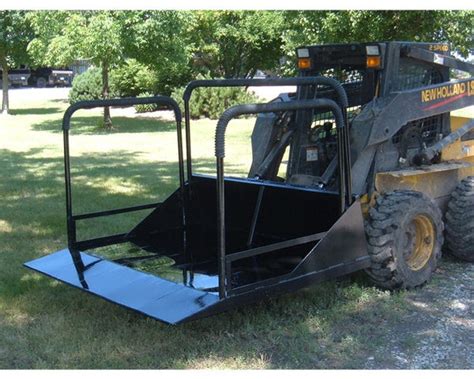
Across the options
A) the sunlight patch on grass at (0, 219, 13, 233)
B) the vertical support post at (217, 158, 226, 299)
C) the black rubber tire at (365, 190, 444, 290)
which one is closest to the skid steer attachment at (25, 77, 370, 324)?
the vertical support post at (217, 158, 226, 299)

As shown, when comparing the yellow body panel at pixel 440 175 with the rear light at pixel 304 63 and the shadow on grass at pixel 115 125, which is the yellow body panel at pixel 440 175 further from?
the shadow on grass at pixel 115 125

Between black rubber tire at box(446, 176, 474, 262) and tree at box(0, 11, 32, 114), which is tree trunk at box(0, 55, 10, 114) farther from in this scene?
black rubber tire at box(446, 176, 474, 262)

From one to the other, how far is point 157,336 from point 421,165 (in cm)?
256

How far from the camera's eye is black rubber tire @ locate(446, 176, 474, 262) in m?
5.30

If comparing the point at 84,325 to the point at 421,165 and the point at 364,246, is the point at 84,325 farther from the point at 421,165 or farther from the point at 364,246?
the point at 421,165

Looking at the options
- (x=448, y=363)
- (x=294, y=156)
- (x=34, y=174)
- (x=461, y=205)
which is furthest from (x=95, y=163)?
(x=448, y=363)

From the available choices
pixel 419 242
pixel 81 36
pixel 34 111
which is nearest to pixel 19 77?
pixel 34 111

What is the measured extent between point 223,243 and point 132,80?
22.2 m

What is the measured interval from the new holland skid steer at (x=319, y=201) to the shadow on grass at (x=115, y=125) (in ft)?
42.9

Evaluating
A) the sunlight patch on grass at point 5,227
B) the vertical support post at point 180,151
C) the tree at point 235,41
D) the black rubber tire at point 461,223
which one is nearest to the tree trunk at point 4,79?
the tree at point 235,41

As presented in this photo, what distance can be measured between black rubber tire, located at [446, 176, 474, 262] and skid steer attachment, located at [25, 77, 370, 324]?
1.14 m

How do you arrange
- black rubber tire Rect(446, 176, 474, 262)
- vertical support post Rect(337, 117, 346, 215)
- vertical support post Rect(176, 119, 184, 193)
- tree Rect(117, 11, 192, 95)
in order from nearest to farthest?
1. vertical support post Rect(337, 117, 346, 215)
2. vertical support post Rect(176, 119, 184, 193)
3. black rubber tire Rect(446, 176, 474, 262)
4. tree Rect(117, 11, 192, 95)

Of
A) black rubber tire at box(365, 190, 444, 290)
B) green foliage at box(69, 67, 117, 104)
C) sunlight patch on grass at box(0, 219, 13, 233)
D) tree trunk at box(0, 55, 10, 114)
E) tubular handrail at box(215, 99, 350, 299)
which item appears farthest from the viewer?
green foliage at box(69, 67, 117, 104)

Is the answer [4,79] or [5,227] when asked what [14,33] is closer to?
[4,79]
